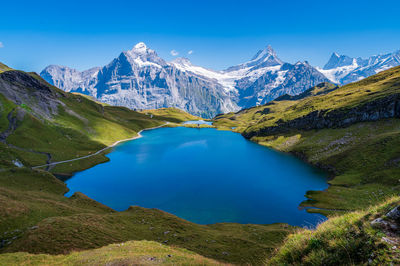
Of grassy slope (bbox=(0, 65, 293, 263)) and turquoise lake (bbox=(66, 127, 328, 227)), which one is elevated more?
grassy slope (bbox=(0, 65, 293, 263))

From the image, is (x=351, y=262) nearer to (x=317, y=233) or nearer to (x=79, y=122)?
(x=317, y=233)

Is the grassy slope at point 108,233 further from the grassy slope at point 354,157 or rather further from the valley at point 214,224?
the grassy slope at point 354,157

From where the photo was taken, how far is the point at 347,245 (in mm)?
8766

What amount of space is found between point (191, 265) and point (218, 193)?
62.1 meters

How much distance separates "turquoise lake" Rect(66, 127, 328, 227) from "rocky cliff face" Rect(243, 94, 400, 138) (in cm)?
4630

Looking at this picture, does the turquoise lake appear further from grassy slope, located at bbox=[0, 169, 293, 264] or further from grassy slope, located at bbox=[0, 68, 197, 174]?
grassy slope, located at bbox=[0, 68, 197, 174]

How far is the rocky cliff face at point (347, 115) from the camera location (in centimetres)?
11788

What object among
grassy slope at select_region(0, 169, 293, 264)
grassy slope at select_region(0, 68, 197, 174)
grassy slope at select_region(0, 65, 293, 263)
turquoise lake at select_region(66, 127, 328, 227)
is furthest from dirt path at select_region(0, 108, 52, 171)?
grassy slope at select_region(0, 169, 293, 264)

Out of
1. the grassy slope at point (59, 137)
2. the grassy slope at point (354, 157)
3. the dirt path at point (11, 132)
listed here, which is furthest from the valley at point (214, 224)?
the grassy slope at point (59, 137)

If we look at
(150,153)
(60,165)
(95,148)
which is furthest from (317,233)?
(95,148)

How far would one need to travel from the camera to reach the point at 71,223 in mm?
31109

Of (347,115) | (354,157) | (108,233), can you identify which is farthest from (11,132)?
(347,115)

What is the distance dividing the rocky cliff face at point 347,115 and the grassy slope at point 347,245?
14815cm

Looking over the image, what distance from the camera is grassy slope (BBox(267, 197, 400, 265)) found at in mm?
7816
